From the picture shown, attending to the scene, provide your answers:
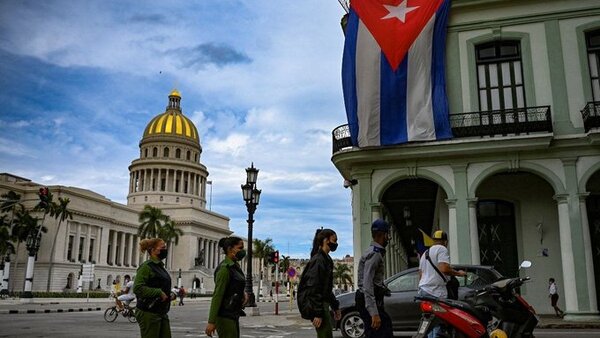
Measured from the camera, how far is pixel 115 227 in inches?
3196

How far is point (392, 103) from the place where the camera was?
58.0ft

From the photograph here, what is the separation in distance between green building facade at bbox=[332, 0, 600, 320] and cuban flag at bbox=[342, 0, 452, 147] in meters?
0.57

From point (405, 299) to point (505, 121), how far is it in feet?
27.4

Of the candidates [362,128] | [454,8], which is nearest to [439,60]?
[454,8]

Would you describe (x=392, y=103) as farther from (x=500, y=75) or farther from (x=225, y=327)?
(x=225, y=327)

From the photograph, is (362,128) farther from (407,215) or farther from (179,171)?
(179,171)

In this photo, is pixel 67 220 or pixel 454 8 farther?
pixel 67 220

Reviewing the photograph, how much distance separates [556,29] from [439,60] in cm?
392

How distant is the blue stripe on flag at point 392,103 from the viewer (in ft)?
57.2

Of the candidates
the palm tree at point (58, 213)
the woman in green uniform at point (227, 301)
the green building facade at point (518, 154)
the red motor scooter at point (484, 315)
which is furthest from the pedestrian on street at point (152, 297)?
the palm tree at point (58, 213)

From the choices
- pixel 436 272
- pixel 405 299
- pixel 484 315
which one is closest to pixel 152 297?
pixel 436 272

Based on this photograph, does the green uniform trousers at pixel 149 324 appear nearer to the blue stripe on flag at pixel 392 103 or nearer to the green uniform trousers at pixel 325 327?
the green uniform trousers at pixel 325 327

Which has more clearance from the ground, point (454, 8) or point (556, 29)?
point (454, 8)

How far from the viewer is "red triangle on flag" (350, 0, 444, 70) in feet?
58.2
